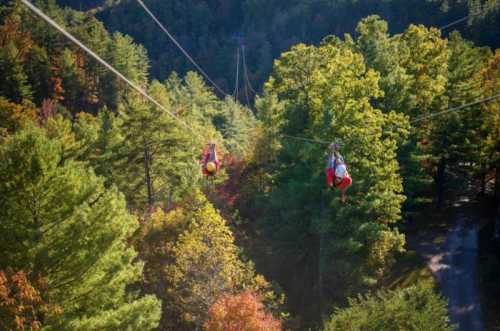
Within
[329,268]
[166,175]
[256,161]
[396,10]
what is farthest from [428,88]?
[396,10]

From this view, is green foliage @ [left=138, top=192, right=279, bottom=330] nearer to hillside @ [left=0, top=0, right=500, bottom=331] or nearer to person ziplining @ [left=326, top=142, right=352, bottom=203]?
hillside @ [left=0, top=0, right=500, bottom=331]

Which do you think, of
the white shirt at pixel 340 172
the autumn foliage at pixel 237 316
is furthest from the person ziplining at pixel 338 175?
the autumn foliage at pixel 237 316

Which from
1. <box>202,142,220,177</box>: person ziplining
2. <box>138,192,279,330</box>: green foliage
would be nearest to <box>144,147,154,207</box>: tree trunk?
<box>138,192,279,330</box>: green foliage

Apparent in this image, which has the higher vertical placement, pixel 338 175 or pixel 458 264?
pixel 338 175

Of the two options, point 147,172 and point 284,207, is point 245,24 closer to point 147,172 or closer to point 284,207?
point 147,172

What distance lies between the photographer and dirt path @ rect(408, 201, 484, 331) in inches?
941

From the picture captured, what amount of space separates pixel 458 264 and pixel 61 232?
22.8 metres

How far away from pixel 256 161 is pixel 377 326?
20433mm

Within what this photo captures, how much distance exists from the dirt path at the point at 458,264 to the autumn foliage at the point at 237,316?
10124 millimetres

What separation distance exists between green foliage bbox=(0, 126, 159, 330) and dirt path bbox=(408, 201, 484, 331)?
16345 millimetres

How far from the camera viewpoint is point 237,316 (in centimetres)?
1856

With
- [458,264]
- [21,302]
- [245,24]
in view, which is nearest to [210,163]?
[21,302]

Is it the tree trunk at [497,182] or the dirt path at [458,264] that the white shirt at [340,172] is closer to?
A: the dirt path at [458,264]

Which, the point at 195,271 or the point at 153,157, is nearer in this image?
the point at 195,271
